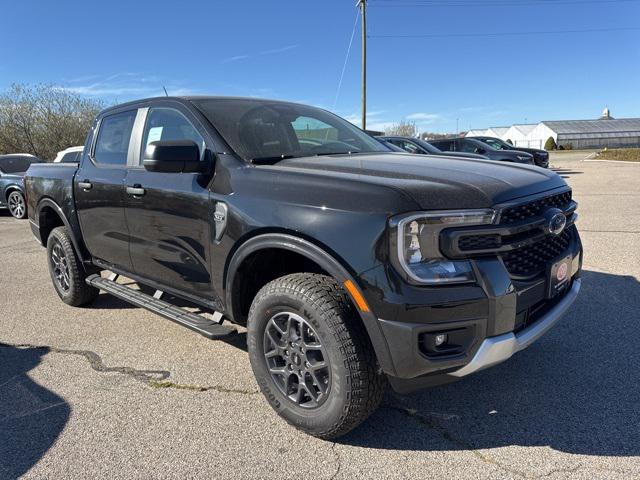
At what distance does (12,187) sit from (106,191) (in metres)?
10.1

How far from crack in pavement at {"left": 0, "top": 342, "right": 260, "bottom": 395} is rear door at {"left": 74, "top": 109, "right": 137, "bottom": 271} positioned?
0.75 meters

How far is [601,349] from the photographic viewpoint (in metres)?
3.57

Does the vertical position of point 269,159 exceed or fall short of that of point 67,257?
it exceeds it

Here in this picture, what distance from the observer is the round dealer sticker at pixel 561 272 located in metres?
2.69

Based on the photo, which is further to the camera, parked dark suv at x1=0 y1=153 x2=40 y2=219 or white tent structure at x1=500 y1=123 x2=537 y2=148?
white tent structure at x1=500 y1=123 x2=537 y2=148

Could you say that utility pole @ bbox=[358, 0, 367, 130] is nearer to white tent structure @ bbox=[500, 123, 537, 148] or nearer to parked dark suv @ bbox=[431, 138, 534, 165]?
parked dark suv @ bbox=[431, 138, 534, 165]

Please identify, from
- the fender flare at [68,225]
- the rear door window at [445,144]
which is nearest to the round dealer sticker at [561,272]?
the fender flare at [68,225]

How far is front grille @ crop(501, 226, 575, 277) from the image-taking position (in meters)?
2.37

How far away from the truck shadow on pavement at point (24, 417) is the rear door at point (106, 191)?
1.03 meters

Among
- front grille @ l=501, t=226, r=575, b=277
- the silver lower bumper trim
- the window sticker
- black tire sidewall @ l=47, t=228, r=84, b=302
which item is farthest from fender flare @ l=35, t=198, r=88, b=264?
front grille @ l=501, t=226, r=575, b=277

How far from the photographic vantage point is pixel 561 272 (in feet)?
8.96

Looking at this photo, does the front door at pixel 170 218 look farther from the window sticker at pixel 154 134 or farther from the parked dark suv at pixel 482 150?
the parked dark suv at pixel 482 150

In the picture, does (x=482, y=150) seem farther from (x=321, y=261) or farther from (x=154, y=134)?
(x=321, y=261)

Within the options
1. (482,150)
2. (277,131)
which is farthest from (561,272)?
(482,150)
